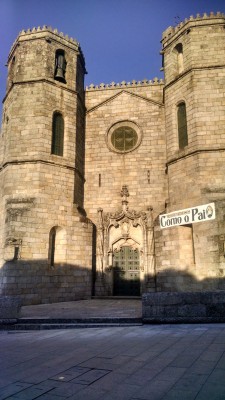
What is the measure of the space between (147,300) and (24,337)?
9.34 ft

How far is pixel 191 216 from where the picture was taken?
6.41m

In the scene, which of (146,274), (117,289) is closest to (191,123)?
(146,274)

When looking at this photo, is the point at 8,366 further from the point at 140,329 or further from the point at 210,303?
the point at 210,303

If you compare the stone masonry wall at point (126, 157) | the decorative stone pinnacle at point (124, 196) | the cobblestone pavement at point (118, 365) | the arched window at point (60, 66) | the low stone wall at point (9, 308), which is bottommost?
the cobblestone pavement at point (118, 365)

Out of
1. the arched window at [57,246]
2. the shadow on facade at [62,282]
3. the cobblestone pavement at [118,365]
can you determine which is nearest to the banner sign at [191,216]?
the cobblestone pavement at [118,365]

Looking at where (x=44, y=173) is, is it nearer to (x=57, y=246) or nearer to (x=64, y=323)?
(x=57, y=246)

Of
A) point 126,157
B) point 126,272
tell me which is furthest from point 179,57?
point 126,272

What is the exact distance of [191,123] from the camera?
13922 millimetres

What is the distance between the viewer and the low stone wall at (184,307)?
7.11 meters

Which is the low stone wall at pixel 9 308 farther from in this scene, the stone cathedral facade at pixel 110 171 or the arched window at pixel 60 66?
the arched window at pixel 60 66

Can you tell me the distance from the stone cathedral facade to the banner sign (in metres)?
5.57

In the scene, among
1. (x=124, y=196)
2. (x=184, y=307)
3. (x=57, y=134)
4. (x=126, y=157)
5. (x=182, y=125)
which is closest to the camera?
(x=184, y=307)

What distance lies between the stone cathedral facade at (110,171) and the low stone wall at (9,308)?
427cm

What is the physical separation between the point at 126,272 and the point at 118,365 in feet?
35.6
